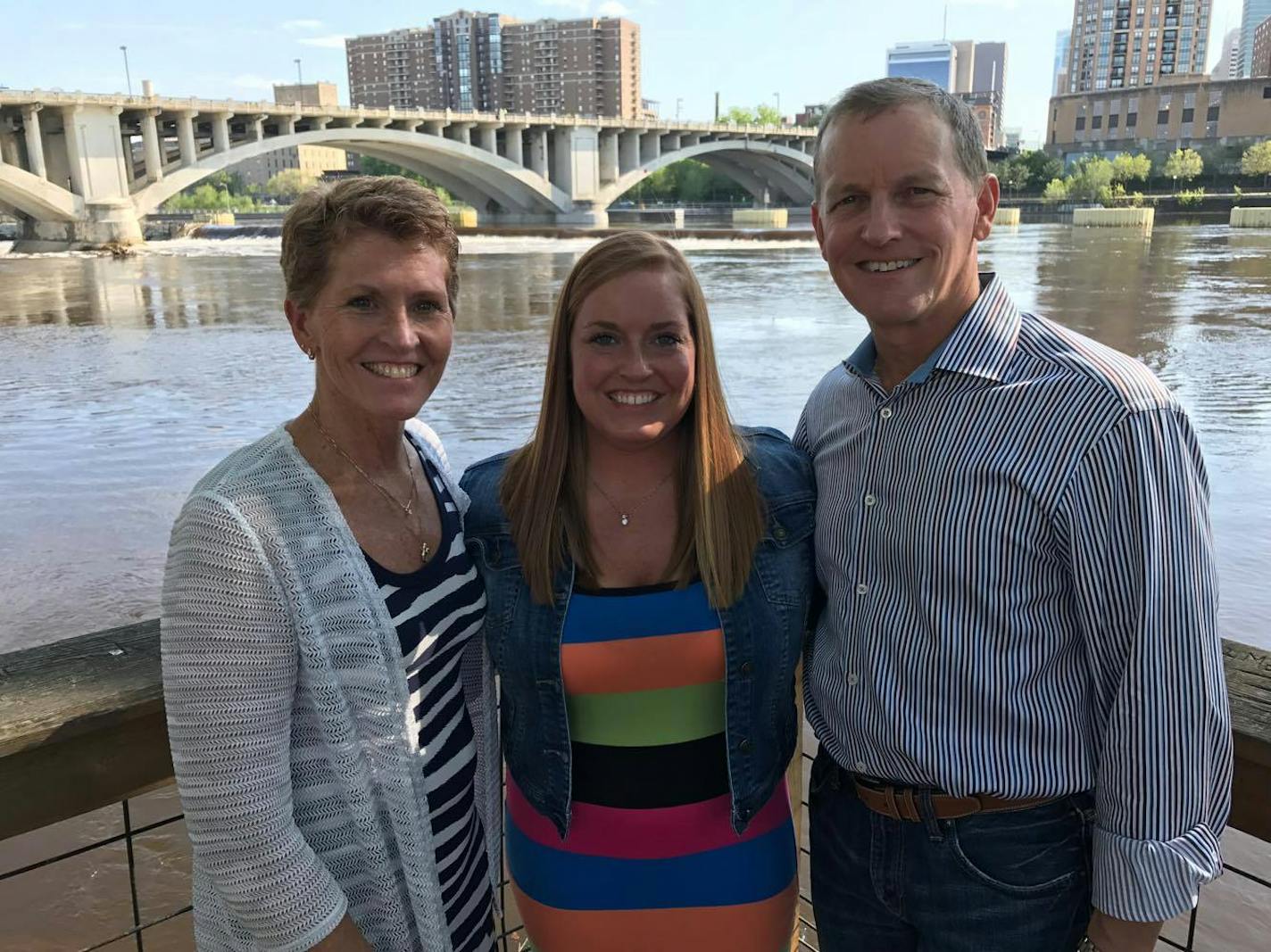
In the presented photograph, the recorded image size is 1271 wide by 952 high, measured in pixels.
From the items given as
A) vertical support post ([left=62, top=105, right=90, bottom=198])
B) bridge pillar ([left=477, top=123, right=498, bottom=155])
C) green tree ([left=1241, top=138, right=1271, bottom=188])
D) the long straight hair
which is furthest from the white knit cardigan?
green tree ([left=1241, top=138, right=1271, bottom=188])

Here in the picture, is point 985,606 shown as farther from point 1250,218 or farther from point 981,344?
point 1250,218

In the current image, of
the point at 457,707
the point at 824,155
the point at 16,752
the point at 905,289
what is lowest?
the point at 457,707

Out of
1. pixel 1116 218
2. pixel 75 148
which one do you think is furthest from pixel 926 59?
pixel 75 148

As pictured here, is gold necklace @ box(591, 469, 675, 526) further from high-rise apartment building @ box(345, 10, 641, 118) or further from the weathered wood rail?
high-rise apartment building @ box(345, 10, 641, 118)

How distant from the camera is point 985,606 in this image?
140 cm

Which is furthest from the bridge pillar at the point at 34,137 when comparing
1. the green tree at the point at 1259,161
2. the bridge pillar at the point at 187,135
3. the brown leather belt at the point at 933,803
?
the green tree at the point at 1259,161

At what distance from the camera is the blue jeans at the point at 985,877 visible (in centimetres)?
142

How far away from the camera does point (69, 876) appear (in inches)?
120

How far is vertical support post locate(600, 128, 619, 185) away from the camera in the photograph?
51344mm

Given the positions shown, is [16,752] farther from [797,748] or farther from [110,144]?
[110,144]

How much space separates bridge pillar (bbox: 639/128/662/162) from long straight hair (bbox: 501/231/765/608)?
5452cm

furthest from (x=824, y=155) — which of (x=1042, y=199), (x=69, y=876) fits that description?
(x=1042, y=199)

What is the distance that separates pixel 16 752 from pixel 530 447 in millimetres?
853

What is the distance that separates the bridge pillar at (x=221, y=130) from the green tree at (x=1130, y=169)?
4728cm
